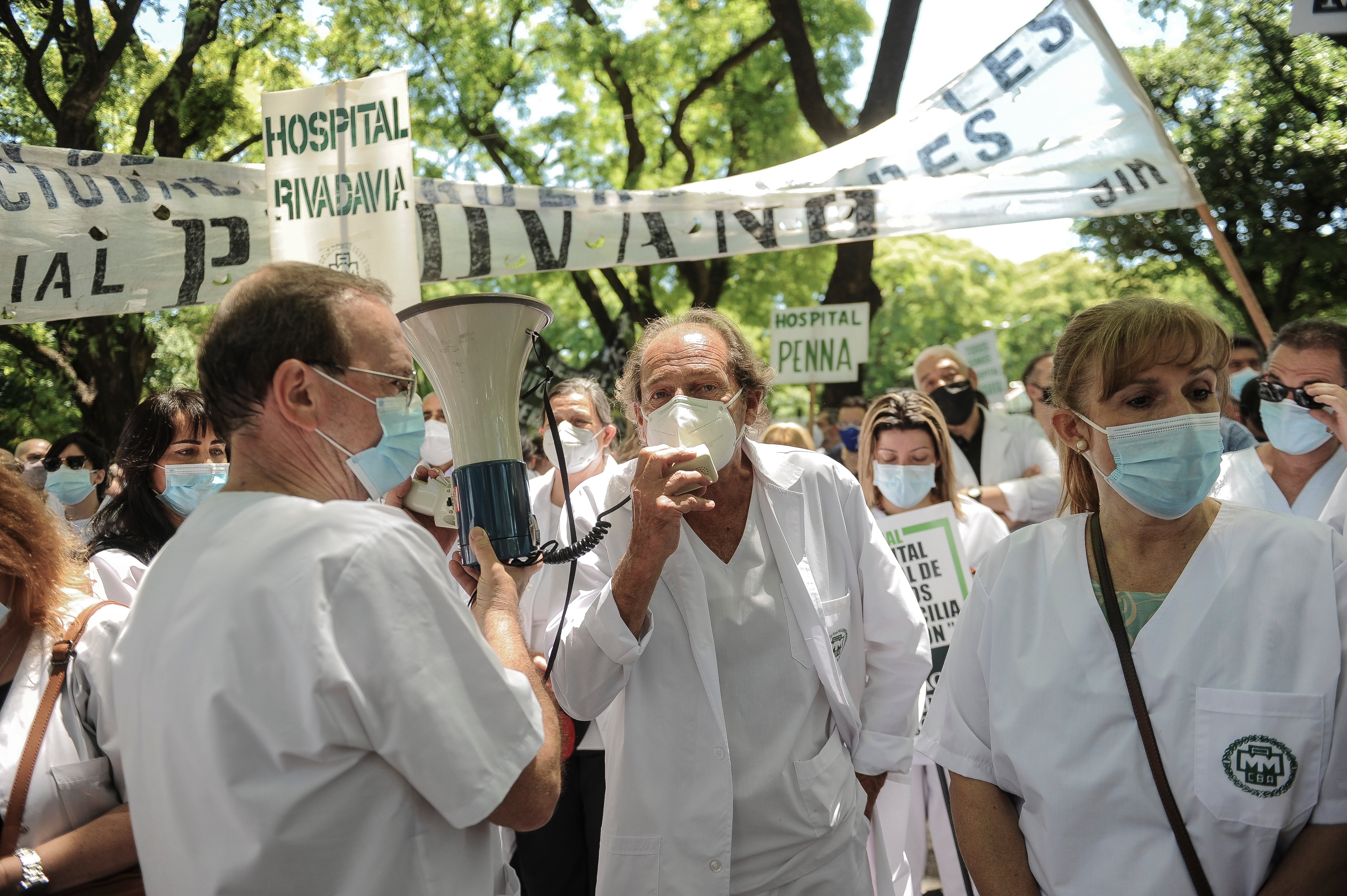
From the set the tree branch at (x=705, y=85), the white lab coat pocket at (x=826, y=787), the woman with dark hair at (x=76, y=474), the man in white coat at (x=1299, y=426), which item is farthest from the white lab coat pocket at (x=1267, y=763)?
the tree branch at (x=705, y=85)

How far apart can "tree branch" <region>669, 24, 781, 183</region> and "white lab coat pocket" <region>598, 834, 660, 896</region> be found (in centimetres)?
1408

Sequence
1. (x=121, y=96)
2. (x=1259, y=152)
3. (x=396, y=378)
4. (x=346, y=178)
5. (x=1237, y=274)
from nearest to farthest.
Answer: (x=396, y=378)
(x=346, y=178)
(x=1237, y=274)
(x=121, y=96)
(x=1259, y=152)

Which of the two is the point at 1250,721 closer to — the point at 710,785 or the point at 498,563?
the point at 710,785

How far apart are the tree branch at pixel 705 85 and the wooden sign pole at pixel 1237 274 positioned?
10760 mm

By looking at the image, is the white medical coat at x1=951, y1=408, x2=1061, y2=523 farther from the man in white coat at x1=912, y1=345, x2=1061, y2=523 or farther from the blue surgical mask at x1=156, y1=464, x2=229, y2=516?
the blue surgical mask at x1=156, y1=464, x2=229, y2=516

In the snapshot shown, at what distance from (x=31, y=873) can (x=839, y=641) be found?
6.42 ft

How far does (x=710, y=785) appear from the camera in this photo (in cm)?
253

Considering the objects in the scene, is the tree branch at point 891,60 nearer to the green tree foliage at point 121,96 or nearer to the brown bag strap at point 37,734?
the green tree foliage at point 121,96

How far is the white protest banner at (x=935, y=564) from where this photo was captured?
4.04 m

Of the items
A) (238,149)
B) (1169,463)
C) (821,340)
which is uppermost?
(238,149)

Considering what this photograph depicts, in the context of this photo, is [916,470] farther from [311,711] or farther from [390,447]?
[311,711]

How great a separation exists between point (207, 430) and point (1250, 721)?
3.38 meters

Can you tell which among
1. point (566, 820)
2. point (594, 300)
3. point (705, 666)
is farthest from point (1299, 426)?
point (594, 300)

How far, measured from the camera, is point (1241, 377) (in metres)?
6.54
